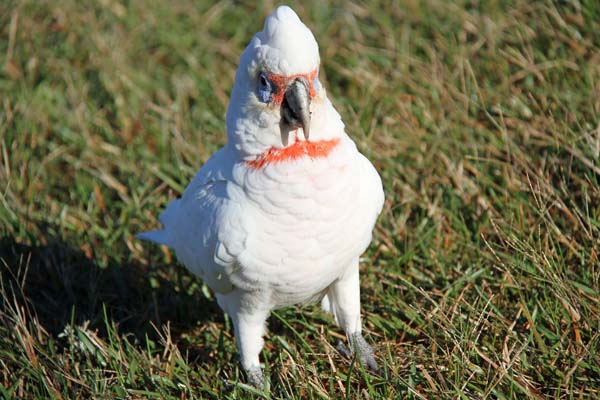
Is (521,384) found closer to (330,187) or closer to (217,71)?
(330,187)

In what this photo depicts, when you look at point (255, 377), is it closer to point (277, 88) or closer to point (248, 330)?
point (248, 330)

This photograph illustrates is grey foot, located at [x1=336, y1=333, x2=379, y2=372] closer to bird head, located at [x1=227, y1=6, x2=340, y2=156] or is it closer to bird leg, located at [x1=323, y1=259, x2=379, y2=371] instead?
bird leg, located at [x1=323, y1=259, x2=379, y2=371]

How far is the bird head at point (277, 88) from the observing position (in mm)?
2311

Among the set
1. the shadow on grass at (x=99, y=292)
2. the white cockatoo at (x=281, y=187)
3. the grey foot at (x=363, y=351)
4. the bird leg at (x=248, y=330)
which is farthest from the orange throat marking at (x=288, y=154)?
the shadow on grass at (x=99, y=292)

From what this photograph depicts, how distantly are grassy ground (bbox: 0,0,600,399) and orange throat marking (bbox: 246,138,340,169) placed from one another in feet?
2.43

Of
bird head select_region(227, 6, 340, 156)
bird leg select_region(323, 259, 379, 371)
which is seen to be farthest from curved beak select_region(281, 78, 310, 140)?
bird leg select_region(323, 259, 379, 371)

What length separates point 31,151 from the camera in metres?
4.28

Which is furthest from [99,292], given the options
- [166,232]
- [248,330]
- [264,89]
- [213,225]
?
[264,89]

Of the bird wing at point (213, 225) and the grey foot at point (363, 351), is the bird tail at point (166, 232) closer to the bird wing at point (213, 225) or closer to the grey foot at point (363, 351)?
the bird wing at point (213, 225)

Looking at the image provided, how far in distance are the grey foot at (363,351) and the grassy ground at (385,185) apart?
5cm

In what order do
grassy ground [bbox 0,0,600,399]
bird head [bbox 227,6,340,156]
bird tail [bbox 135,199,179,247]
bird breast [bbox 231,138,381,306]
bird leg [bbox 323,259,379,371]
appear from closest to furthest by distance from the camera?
bird head [bbox 227,6,340,156] < bird breast [bbox 231,138,381,306] < grassy ground [bbox 0,0,600,399] < bird leg [bbox 323,259,379,371] < bird tail [bbox 135,199,179,247]

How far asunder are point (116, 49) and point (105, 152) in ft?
2.70

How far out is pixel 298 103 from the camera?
2.32 metres

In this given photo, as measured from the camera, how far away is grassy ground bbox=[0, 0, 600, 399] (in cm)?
275
